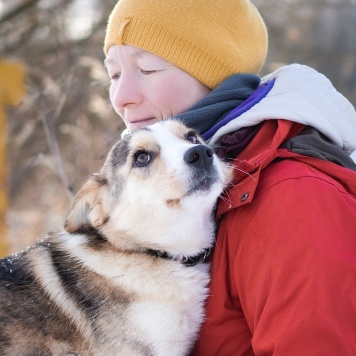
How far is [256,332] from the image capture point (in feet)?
7.14

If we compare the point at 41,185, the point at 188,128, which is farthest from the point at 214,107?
the point at 41,185

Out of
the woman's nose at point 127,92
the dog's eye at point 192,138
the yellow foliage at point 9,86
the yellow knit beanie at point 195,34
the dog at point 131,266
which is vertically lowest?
the yellow foliage at point 9,86

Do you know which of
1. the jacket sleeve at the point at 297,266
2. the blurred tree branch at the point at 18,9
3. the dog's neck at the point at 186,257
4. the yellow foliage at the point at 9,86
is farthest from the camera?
the yellow foliage at the point at 9,86

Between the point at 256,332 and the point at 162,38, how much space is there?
5.24 ft

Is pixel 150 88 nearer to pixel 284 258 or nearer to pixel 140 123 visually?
pixel 140 123

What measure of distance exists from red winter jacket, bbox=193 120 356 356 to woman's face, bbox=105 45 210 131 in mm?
620

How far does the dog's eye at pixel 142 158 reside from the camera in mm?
2936

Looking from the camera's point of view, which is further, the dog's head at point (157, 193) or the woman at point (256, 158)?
the dog's head at point (157, 193)

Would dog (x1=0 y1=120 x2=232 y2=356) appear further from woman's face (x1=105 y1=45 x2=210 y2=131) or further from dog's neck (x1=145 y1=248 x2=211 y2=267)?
woman's face (x1=105 y1=45 x2=210 y2=131)

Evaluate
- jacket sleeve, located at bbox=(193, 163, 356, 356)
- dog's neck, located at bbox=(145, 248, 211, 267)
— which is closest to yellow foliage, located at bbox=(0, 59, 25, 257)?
dog's neck, located at bbox=(145, 248, 211, 267)

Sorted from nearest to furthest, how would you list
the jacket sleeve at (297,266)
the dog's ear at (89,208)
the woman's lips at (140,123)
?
the jacket sleeve at (297,266)
the dog's ear at (89,208)
the woman's lips at (140,123)

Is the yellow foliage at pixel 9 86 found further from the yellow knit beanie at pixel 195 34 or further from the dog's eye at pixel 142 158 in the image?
the dog's eye at pixel 142 158

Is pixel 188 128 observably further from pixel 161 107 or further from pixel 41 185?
pixel 41 185

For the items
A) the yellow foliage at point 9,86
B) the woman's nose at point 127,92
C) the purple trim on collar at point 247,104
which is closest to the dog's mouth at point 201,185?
the purple trim on collar at point 247,104
